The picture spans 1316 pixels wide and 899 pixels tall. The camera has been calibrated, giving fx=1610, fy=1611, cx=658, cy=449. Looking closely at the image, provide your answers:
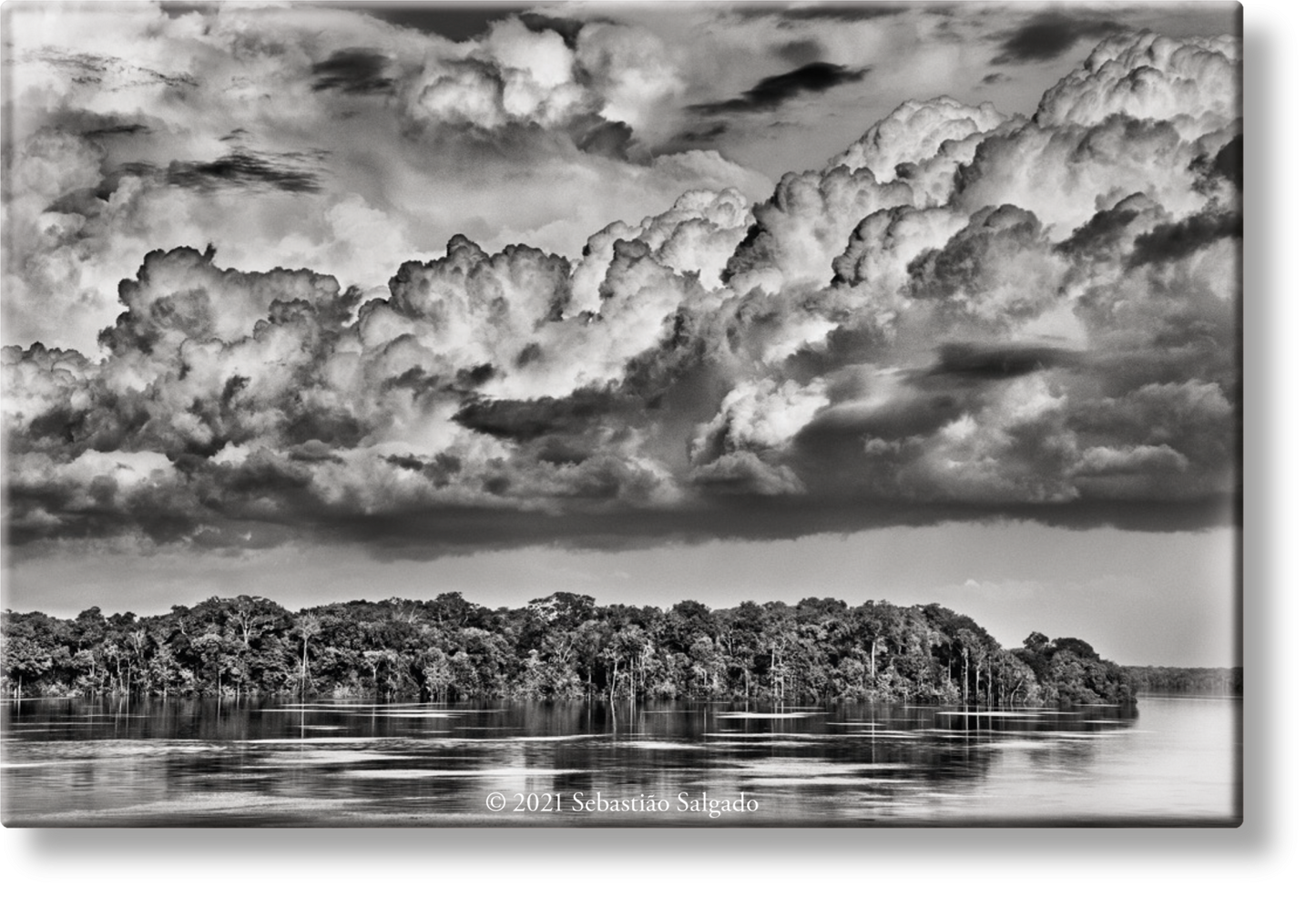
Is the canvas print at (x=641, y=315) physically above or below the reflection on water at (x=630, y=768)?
above

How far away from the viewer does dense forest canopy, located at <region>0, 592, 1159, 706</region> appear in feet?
40.6

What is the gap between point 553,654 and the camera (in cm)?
1376

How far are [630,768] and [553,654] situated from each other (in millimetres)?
3166

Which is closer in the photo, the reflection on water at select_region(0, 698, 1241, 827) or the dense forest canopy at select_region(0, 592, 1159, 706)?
the reflection on water at select_region(0, 698, 1241, 827)

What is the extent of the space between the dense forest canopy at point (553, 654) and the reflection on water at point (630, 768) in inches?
12.9

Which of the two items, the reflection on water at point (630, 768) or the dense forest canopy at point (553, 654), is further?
the dense forest canopy at point (553, 654)

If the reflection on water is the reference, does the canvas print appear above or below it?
above

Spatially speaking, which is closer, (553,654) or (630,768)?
(630,768)

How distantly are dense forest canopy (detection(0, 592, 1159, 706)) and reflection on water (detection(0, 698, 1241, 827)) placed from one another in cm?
33

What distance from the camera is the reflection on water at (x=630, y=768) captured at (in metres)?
9.61

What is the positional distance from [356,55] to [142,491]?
3498mm

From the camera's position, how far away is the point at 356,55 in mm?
10977

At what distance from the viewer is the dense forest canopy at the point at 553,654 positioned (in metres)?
12.4

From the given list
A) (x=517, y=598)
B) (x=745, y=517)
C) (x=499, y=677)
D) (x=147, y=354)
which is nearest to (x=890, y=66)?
(x=745, y=517)
